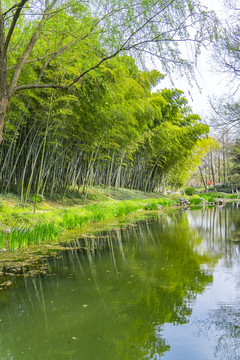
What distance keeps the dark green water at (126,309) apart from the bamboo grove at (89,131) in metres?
2.96

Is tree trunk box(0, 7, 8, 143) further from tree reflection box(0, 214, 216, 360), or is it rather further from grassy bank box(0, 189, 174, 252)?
tree reflection box(0, 214, 216, 360)

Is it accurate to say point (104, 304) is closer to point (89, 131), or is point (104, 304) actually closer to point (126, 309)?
point (126, 309)

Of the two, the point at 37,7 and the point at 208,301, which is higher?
the point at 37,7

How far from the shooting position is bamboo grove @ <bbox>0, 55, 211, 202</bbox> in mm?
6914

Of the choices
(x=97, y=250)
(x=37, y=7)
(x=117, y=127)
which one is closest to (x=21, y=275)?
(x=97, y=250)

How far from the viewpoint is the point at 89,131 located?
396 inches

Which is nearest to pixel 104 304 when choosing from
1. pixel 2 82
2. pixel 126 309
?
pixel 126 309

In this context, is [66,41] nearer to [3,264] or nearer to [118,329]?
[3,264]

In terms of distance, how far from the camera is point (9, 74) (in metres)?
6.79

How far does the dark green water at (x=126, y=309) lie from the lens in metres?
2.01

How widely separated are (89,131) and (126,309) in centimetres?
805

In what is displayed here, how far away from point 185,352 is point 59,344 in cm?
89

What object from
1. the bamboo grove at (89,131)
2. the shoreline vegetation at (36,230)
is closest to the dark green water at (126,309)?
the shoreline vegetation at (36,230)

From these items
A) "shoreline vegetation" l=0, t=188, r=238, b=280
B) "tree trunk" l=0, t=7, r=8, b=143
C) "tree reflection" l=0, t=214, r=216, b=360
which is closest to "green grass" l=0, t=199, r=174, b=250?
"shoreline vegetation" l=0, t=188, r=238, b=280
